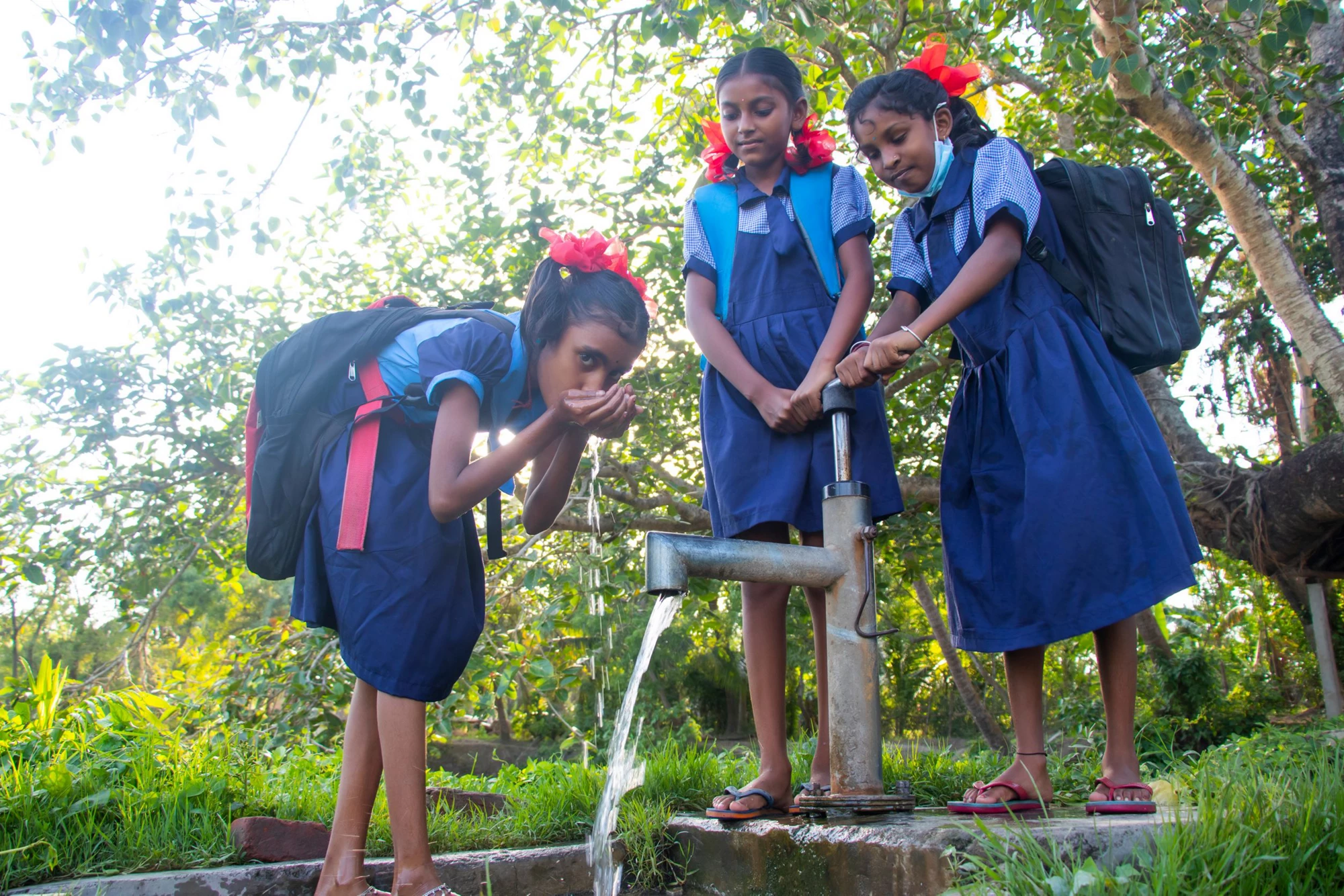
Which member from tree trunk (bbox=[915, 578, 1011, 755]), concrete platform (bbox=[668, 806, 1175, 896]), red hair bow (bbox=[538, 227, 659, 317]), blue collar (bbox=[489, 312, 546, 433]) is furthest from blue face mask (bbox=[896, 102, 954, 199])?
tree trunk (bbox=[915, 578, 1011, 755])

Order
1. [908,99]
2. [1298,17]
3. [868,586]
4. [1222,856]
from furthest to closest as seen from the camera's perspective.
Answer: [1298,17]
[908,99]
[868,586]
[1222,856]

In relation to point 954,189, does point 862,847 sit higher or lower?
lower

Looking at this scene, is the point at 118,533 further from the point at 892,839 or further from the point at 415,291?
the point at 892,839

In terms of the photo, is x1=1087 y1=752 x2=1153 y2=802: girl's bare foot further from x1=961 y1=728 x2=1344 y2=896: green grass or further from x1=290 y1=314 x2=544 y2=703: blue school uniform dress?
x1=290 y1=314 x2=544 y2=703: blue school uniform dress

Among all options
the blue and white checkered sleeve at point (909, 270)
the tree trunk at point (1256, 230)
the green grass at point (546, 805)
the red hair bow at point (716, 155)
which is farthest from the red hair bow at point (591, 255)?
the tree trunk at point (1256, 230)

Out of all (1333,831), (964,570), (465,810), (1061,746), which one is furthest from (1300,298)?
(465,810)

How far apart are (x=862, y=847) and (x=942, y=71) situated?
164 cm

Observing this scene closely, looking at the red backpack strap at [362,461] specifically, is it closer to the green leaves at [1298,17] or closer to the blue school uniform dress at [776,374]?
the blue school uniform dress at [776,374]

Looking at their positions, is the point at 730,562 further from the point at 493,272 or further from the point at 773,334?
the point at 493,272

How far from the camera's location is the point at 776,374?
7.08 feet

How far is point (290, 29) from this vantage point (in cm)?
327

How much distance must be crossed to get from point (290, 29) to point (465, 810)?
8.67 feet

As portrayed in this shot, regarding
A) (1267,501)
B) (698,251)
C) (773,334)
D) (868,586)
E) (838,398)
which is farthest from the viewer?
(1267,501)

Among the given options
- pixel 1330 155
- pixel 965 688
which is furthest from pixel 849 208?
pixel 965 688
